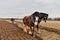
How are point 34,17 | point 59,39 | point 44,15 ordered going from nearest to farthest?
point 59,39, point 34,17, point 44,15

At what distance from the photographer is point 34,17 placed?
17.4m

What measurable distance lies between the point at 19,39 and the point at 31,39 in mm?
975

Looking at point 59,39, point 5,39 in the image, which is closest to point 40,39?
point 59,39

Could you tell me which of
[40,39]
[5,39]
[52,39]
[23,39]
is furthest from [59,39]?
[5,39]

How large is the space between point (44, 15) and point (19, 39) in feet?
13.0

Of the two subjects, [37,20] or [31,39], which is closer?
[31,39]

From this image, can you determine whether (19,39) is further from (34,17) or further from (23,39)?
(34,17)

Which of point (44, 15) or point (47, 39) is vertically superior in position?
point (44, 15)

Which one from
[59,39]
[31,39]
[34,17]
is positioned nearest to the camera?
[59,39]

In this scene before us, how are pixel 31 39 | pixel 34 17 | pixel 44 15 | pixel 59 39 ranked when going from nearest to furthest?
pixel 59 39 → pixel 31 39 → pixel 34 17 → pixel 44 15

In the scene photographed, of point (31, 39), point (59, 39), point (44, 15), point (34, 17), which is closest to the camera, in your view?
point (59, 39)

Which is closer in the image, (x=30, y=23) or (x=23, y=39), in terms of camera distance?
(x=23, y=39)

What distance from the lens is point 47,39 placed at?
1559 centimetres

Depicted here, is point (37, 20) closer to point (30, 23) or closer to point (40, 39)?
point (30, 23)
